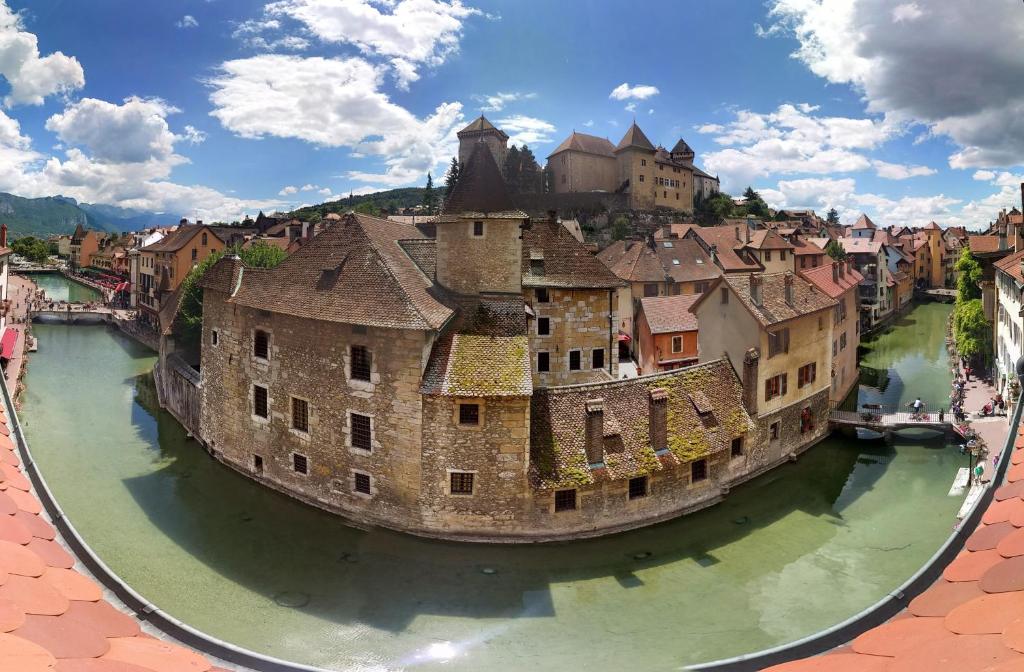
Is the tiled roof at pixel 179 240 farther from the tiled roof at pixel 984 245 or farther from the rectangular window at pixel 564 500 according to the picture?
the tiled roof at pixel 984 245

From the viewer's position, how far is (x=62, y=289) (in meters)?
103

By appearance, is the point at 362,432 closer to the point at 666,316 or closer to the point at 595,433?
the point at 595,433

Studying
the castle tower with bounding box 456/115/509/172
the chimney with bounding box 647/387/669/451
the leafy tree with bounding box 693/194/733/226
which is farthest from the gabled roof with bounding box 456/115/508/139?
the chimney with bounding box 647/387/669/451

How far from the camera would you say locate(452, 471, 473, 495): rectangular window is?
61.6 ft

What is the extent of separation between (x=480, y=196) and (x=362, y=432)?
8.54 meters

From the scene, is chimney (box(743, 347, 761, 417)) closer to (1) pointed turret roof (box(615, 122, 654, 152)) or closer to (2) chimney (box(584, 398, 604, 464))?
(2) chimney (box(584, 398, 604, 464))

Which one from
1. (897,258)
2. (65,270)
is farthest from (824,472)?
(65,270)

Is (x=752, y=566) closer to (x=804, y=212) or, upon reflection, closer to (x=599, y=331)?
(x=599, y=331)

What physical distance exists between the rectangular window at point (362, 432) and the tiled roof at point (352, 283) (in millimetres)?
3009

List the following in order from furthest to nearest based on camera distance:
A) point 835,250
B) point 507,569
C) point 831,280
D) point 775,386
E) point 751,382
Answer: point 835,250
point 831,280
point 775,386
point 751,382
point 507,569

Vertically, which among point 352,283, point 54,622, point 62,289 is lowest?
point 54,622

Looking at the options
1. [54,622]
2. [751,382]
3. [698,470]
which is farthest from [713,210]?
[54,622]

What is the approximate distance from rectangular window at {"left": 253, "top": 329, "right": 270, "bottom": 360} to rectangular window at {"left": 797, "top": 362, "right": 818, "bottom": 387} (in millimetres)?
20915

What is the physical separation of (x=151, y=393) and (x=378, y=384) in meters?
25.9
